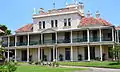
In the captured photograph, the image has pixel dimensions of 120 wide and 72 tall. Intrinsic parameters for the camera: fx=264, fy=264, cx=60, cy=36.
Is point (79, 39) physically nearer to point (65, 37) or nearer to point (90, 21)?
point (65, 37)

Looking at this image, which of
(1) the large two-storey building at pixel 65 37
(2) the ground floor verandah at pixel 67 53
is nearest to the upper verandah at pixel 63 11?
(1) the large two-storey building at pixel 65 37

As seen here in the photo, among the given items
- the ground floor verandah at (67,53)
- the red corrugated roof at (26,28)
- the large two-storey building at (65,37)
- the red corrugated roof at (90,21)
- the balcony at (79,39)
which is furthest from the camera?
the red corrugated roof at (26,28)

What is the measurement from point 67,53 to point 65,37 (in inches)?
113

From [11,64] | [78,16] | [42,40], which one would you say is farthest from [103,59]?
[11,64]

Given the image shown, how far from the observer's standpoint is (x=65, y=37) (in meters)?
47.0

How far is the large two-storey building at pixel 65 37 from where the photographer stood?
143 feet

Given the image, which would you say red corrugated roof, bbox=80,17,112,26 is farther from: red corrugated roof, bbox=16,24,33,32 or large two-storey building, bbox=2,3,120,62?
red corrugated roof, bbox=16,24,33,32

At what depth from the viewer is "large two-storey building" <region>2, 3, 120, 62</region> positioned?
143ft

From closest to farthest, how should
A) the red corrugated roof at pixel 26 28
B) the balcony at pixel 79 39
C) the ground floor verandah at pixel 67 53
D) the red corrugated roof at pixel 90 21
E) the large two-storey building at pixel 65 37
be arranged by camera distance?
the large two-storey building at pixel 65 37 < the ground floor verandah at pixel 67 53 < the balcony at pixel 79 39 < the red corrugated roof at pixel 90 21 < the red corrugated roof at pixel 26 28

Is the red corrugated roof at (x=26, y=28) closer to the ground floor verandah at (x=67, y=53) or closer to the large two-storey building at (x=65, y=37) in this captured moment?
the large two-storey building at (x=65, y=37)

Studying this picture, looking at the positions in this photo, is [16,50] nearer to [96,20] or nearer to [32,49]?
[32,49]

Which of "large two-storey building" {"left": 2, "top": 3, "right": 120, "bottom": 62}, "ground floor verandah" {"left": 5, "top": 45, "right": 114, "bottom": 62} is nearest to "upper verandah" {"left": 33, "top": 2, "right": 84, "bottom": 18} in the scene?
"large two-storey building" {"left": 2, "top": 3, "right": 120, "bottom": 62}

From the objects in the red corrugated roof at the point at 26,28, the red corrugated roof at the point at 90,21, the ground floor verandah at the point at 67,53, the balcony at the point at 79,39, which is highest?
the red corrugated roof at the point at 90,21

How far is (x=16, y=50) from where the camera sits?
52.3 meters
